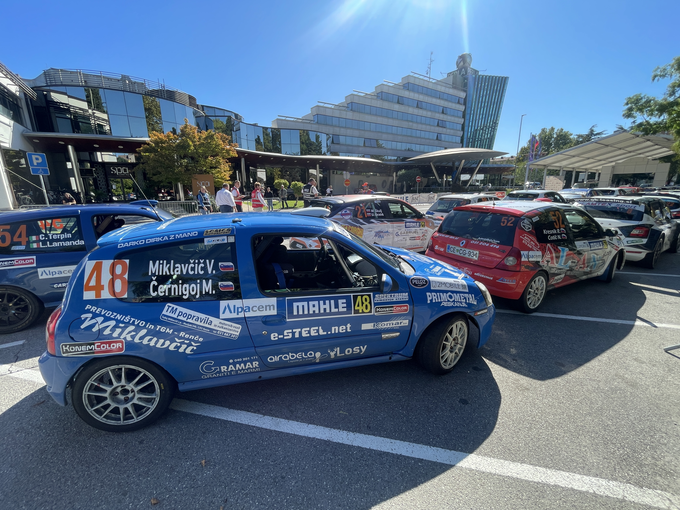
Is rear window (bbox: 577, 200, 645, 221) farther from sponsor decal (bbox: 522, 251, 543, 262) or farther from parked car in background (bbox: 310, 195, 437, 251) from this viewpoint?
sponsor decal (bbox: 522, 251, 543, 262)

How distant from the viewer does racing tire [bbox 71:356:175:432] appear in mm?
2092

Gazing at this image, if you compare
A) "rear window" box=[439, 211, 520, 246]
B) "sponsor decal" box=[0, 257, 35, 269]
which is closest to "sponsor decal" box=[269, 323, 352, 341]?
"rear window" box=[439, 211, 520, 246]

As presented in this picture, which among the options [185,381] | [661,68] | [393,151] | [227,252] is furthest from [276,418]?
[393,151]

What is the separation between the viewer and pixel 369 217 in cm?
701

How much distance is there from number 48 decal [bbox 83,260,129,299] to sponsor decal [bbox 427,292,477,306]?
252 cm

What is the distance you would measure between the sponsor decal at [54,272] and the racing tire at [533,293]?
20.6 ft

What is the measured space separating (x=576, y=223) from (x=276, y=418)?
5.74 m

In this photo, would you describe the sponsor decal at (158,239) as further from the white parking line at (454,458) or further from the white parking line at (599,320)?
the white parking line at (599,320)

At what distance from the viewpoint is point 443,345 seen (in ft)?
9.29

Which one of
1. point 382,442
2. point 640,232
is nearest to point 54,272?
point 382,442

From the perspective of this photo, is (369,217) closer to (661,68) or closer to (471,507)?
(471,507)

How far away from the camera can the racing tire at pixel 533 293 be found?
4148 mm

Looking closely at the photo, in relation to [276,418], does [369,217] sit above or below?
above

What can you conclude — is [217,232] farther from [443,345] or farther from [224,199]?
[224,199]
